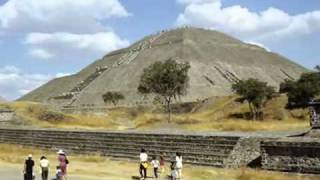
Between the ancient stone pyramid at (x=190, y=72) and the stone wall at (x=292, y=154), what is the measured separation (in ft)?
248

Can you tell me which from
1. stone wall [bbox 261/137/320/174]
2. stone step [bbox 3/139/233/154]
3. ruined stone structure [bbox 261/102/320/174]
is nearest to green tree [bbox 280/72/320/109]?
stone step [bbox 3/139/233/154]

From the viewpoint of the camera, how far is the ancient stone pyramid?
115375 millimetres

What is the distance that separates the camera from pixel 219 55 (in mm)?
133875

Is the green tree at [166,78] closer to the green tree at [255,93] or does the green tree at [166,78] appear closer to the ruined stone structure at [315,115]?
the green tree at [255,93]

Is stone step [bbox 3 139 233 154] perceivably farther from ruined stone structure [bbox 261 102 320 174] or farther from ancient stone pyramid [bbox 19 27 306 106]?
ancient stone pyramid [bbox 19 27 306 106]

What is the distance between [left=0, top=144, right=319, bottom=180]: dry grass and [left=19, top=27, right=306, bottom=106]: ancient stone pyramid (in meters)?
65.8

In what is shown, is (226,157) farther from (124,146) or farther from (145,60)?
(145,60)

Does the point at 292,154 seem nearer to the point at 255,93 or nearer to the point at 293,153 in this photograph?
the point at 293,153

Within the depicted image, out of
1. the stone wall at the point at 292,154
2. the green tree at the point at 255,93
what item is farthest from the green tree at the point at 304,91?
the stone wall at the point at 292,154

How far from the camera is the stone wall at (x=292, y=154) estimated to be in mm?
20750

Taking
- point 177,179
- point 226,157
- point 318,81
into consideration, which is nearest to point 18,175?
point 177,179

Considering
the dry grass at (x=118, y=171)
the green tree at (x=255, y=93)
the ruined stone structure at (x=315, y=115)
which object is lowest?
the dry grass at (x=118, y=171)

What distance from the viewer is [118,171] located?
26.0 metres

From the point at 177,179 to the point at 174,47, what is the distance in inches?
4373
